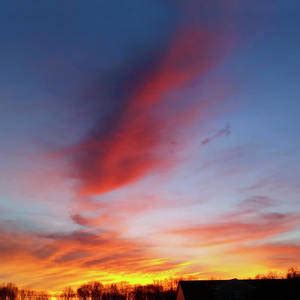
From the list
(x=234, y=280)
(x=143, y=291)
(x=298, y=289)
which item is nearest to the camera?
(x=234, y=280)

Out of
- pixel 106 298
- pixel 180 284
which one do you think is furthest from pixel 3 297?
pixel 180 284

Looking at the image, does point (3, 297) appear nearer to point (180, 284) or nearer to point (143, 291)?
point (143, 291)

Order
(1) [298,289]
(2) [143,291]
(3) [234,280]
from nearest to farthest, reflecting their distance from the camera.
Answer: (3) [234,280]
(1) [298,289]
(2) [143,291]

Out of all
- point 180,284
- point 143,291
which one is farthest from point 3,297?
point 180,284

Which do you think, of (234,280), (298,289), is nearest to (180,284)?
(234,280)

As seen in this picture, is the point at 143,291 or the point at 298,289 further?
the point at 143,291

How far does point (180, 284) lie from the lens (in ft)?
232

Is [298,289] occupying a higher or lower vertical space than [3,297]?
lower

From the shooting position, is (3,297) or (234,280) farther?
(3,297)

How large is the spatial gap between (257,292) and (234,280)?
6019 mm

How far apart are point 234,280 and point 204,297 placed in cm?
651

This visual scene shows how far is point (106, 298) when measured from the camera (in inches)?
6275

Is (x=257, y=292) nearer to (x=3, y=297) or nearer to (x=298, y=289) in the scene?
(x=298, y=289)

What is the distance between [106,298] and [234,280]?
10775 cm
